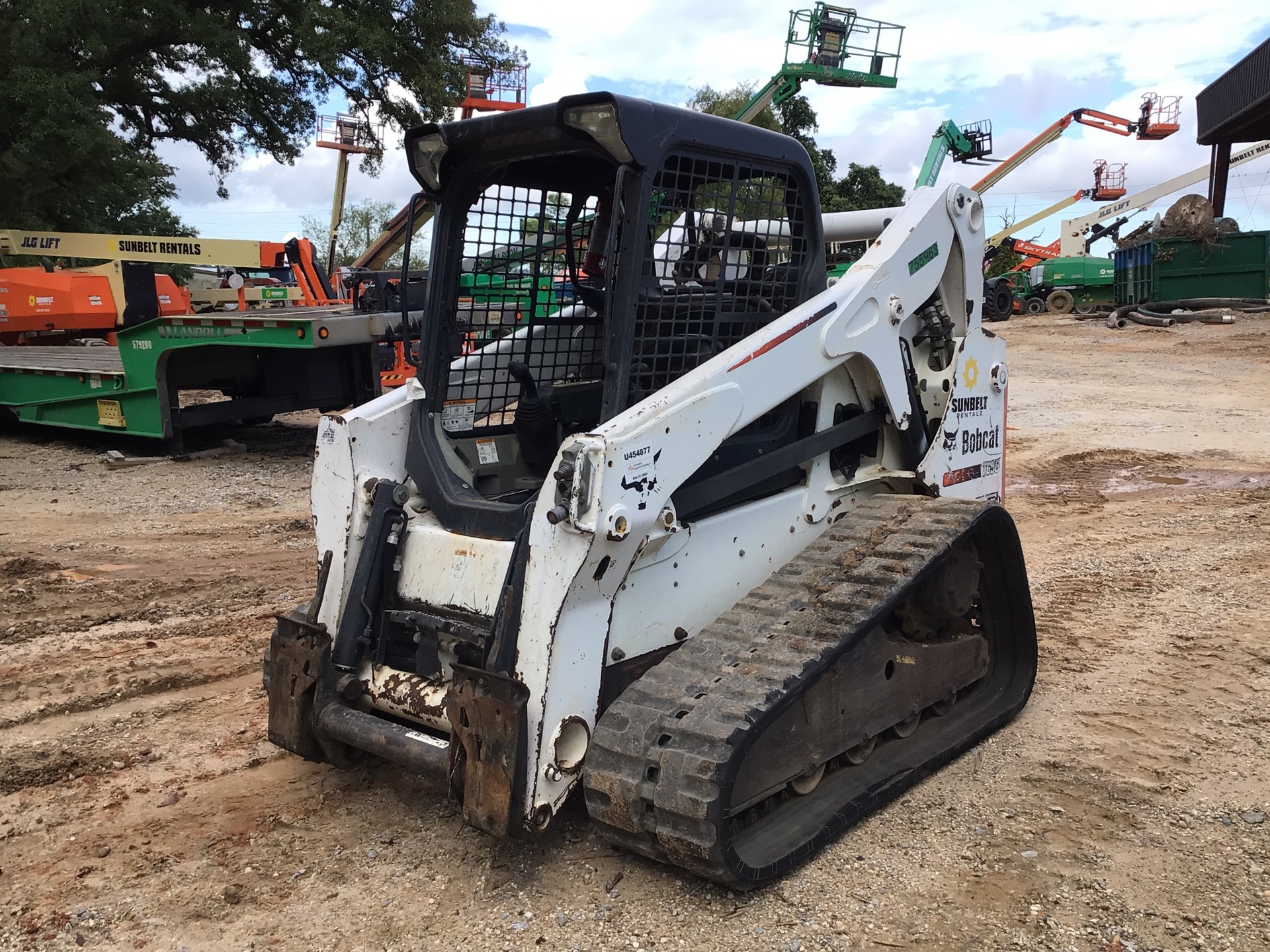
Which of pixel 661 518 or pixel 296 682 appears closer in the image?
pixel 661 518

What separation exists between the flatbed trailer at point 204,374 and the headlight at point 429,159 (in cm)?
594

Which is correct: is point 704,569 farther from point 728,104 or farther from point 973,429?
point 728,104

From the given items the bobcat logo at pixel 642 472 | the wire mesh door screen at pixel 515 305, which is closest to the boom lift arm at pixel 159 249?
the wire mesh door screen at pixel 515 305

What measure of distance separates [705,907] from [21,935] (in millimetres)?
1793

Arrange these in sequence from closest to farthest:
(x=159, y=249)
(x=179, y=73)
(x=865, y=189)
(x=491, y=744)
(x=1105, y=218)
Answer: (x=491, y=744) → (x=159, y=249) → (x=179, y=73) → (x=1105, y=218) → (x=865, y=189)

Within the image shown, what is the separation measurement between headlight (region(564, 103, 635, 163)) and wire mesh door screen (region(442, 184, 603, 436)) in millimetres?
744

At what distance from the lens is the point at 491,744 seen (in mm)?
2920

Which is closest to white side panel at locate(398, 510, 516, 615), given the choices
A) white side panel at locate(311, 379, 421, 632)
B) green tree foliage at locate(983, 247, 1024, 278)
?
white side panel at locate(311, 379, 421, 632)

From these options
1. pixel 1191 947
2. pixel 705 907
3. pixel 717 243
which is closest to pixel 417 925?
pixel 705 907

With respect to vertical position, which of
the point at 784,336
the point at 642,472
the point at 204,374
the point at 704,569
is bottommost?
the point at 704,569

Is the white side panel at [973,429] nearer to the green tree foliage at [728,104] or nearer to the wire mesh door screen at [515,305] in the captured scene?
the wire mesh door screen at [515,305]

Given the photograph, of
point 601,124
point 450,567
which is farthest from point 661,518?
point 601,124

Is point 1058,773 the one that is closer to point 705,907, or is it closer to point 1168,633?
point 705,907

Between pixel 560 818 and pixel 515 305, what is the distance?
1.82m
